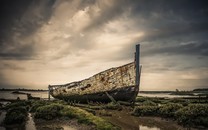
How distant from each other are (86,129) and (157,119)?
5119mm

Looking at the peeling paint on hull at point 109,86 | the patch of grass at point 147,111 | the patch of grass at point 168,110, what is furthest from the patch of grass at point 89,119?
the peeling paint on hull at point 109,86

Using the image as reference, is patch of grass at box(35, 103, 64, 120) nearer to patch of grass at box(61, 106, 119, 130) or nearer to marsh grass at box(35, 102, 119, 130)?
marsh grass at box(35, 102, 119, 130)

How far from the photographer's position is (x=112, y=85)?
20.0 meters

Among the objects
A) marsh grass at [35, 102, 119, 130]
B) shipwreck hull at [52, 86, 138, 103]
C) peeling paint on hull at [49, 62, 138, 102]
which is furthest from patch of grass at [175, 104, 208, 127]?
peeling paint on hull at [49, 62, 138, 102]

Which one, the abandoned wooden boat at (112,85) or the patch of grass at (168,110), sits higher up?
the abandoned wooden boat at (112,85)

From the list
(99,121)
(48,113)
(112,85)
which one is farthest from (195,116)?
(112,85)

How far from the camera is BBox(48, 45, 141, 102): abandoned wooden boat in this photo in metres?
18.9

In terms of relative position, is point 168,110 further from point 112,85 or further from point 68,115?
point 112,85

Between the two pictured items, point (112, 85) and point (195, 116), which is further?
point (112, 85)

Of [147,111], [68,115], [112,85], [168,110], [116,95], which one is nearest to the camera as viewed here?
[68,115]

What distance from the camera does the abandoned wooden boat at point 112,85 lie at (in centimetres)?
1892

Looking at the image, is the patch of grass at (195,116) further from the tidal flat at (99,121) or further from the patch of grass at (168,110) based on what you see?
the patch of grass at (168,110)

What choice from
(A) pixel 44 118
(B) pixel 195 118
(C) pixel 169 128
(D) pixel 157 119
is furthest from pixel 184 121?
(A) pixel 44 118

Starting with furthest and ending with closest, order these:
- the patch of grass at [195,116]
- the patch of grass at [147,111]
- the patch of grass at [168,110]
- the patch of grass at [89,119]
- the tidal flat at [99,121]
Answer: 1. the patch of grass at [147,111]
2. the patch of grass at [168,110]
3. the patch of grass at [195,116]
4. the tidal flat at [99,121]
5. the patch of grass at [89,119]
